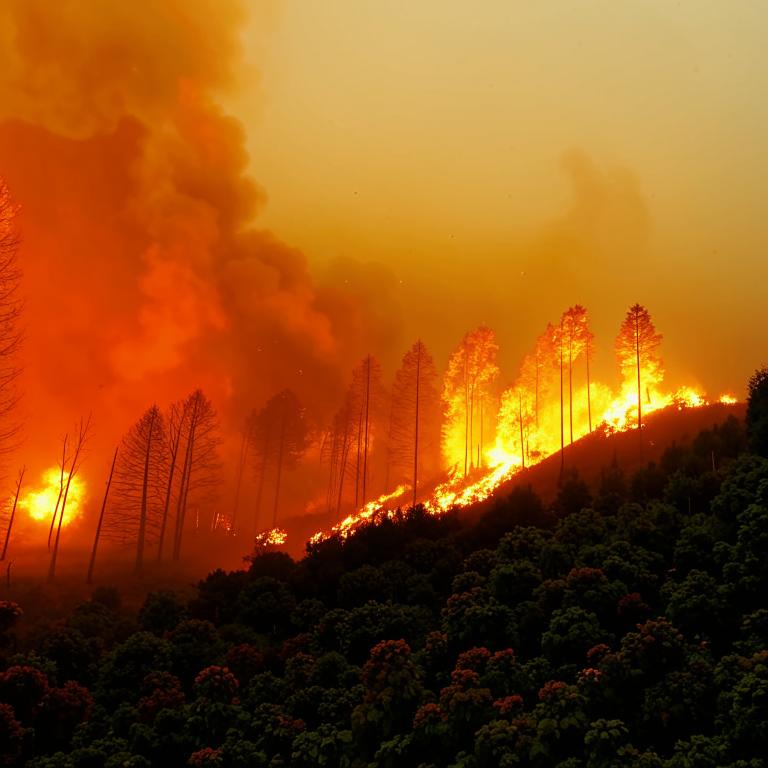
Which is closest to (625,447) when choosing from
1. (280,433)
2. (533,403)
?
(533,403)

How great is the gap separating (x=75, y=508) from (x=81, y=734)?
155ft

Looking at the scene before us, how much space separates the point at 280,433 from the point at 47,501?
23.0 m

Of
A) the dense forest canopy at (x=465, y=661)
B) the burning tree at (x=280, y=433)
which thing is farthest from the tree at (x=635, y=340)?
the burning tree at (x=280, y=433)

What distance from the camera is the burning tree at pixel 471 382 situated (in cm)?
6938

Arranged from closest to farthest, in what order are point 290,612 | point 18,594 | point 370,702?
point 370,702 < point 290,612 < point 18,594

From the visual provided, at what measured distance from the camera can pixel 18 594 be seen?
37375 mm

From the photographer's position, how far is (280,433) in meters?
69.3

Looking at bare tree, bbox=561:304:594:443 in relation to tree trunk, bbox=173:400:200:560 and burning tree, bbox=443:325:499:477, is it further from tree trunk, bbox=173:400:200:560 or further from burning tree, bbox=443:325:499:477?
Answer: tree trunk, bbox=173:400:200:560

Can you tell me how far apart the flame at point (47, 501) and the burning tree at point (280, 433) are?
1786 cm

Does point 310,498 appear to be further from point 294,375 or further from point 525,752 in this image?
point 525,752

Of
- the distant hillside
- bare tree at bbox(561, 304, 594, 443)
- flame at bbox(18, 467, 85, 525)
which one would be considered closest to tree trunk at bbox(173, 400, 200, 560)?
flame at bbox(18, 467, 85, 525)

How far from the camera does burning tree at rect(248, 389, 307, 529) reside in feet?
227

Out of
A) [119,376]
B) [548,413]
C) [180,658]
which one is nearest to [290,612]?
[180,658]

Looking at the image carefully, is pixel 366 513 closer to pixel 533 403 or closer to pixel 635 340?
pixel 533 403
